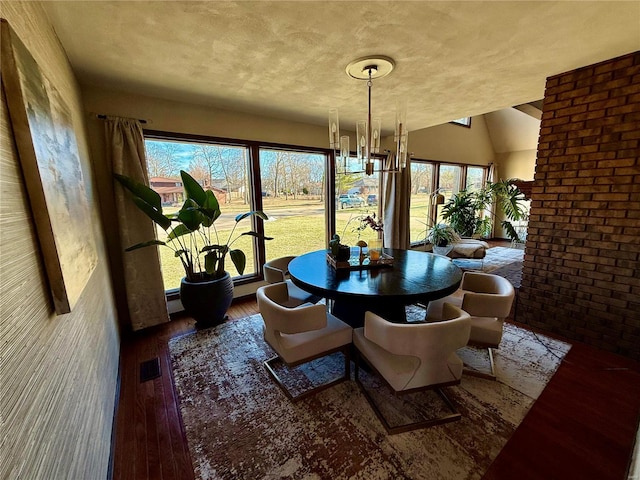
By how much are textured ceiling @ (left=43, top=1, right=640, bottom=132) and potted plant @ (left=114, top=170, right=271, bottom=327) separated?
3.17 feet

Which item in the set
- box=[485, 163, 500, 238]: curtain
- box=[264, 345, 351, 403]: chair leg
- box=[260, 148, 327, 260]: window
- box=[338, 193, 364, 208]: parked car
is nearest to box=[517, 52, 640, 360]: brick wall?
box=[264, 345, 351, 403]: chair leg

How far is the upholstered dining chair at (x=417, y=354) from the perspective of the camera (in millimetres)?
1369

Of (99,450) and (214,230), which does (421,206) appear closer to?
(214,230)

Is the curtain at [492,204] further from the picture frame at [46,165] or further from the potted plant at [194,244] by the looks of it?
the picture frame at [46,165]

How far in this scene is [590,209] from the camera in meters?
2.28

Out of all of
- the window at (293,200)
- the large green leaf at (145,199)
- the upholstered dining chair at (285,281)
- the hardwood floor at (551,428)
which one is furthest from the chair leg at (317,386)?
the window at (293,200)

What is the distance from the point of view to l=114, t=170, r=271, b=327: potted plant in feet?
7.89

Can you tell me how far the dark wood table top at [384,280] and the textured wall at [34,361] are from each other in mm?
1264

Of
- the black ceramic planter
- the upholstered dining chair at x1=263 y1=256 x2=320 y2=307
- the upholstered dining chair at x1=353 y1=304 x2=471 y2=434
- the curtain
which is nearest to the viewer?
the upholstered dining chair at x1=353 y1=304 x2=471 y2=434

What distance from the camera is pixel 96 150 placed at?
8.17 feet

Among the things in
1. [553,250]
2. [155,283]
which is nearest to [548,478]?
[553,250]

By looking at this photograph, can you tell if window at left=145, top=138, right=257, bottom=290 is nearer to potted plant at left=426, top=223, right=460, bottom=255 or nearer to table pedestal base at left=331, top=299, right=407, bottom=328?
table pedestal base at left=331, top=299, right=407, bottom=328

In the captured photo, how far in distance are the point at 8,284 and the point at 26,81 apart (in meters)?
0.69

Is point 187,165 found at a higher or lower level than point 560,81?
lower
